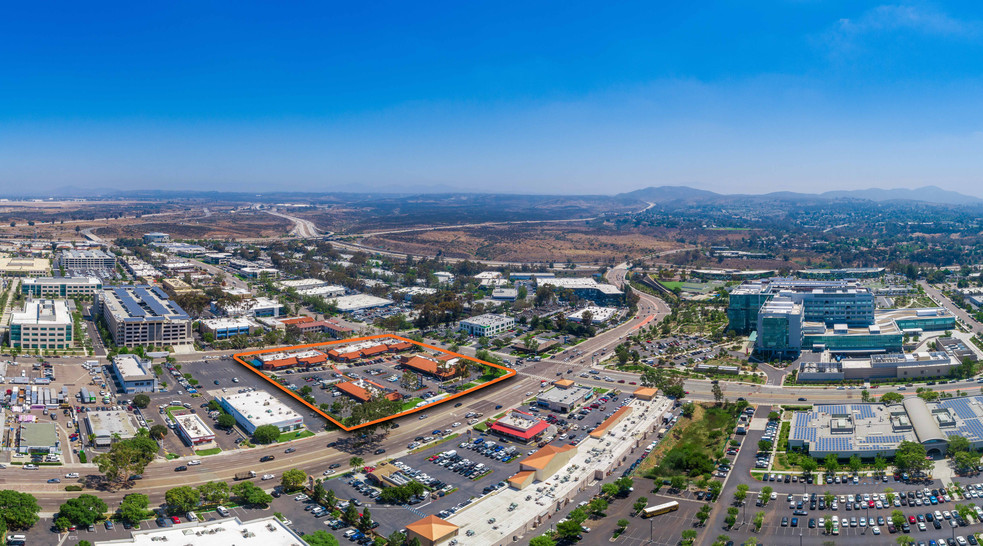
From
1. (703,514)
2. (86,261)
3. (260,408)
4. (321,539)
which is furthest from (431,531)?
(86,261)

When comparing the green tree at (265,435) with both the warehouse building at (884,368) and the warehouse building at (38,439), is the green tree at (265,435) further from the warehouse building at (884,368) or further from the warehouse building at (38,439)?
the warehouse building at (884,368)

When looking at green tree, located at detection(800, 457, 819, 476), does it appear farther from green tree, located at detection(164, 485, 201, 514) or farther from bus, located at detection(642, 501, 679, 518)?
green tree, located at detection(164, 485, 201, 514)

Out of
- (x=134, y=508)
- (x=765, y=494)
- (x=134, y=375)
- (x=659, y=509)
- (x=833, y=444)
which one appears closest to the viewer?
(x=134, y=508)

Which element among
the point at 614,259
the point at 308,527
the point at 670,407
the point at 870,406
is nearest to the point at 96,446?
the point at 308,527

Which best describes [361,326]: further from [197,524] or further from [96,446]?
[197,524]

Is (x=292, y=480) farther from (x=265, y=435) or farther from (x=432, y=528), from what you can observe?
(x=432, y=528)

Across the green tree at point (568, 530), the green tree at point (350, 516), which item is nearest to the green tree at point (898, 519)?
the green tree at point (568, 530)

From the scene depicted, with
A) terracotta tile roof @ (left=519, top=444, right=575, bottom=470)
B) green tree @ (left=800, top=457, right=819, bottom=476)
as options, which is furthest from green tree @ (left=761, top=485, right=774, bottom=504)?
terracotta tile roof @ (left=519, top=444, right=575, bottom=470)
